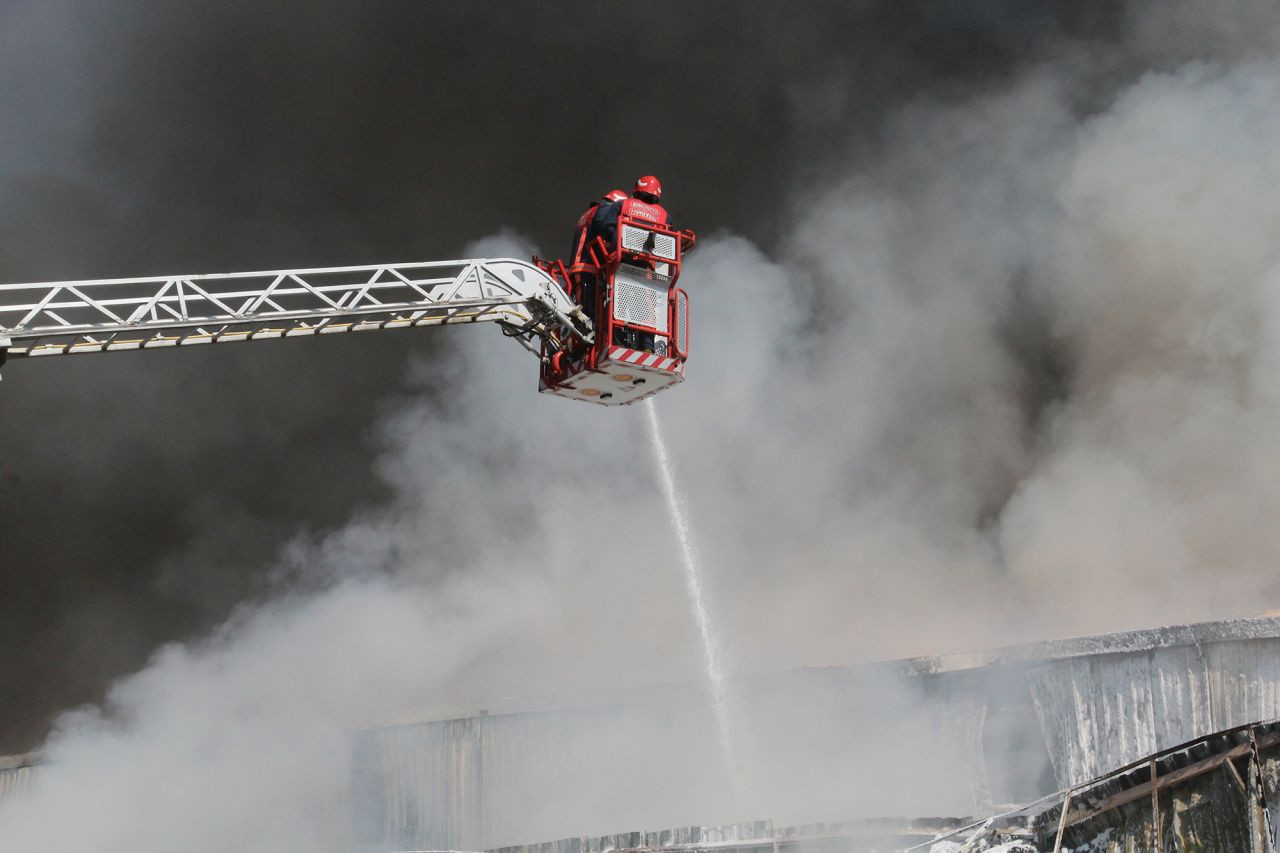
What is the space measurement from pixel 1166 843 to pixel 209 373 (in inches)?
547

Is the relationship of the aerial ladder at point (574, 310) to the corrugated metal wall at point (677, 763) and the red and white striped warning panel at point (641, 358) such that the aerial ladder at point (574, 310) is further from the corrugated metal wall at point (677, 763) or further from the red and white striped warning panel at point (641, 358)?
the corrugated metal wall at point (677, 763)

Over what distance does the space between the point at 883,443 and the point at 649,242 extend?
846 centimetres

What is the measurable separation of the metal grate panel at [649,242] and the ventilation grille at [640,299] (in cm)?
15

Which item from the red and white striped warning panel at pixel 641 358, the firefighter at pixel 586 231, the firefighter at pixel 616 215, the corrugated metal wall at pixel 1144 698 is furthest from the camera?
the corrugated metal wall at pixel 1144 698

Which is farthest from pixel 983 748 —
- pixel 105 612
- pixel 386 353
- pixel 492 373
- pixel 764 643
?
pixel 105 612

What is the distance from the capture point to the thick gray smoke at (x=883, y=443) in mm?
13383

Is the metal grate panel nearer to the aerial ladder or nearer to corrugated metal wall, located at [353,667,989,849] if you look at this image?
the aerial ladder

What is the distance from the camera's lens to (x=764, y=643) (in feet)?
49.2

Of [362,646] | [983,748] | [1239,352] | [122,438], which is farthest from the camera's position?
[122,438]

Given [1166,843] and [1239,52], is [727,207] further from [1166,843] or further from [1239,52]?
[1166,843]

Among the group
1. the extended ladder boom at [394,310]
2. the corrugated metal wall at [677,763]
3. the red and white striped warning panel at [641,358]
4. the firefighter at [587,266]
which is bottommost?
the corrugated metal wall at [677,763]

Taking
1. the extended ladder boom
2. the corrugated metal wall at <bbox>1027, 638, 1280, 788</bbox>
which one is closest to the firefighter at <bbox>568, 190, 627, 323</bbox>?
the extended ladder boom

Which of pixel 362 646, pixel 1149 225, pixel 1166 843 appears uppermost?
pixel 1149 225

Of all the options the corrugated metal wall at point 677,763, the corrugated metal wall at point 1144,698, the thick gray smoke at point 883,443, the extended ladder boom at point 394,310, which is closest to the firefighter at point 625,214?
the extended ladder boom at point 394,310
